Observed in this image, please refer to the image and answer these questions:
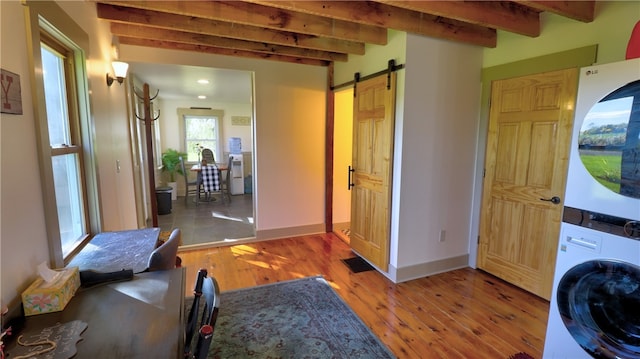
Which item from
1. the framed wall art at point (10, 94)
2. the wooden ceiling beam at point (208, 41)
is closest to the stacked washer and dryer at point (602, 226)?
the framed wall art at point (10, 94)

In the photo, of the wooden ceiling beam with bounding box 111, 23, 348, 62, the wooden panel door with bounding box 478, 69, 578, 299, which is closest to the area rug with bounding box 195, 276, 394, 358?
the wooden panel door with bounding box 478, 69, 578, 299

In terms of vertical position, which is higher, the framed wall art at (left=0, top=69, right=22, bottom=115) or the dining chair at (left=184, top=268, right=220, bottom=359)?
the framed wall art at (left=0, top=69, right=22, bottom=115)

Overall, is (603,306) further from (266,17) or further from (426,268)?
(266,17)

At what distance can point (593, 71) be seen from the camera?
1.48m

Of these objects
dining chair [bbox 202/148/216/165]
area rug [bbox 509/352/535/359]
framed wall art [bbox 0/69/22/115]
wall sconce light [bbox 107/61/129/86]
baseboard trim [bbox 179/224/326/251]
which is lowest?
area rug [bbox 509/352/535/359]

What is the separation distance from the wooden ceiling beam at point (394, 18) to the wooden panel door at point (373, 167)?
470mm

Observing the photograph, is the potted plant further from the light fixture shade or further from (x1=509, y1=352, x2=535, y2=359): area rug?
(x1=509, y1=352, x2=535, y2=359): area rug

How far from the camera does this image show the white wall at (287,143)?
3873 mm

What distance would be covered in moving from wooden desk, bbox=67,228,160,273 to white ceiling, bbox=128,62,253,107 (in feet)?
7.61

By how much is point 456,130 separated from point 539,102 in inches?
27.4

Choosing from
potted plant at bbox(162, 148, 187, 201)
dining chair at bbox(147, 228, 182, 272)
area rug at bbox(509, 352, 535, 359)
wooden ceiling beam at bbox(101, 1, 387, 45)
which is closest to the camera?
dining chair at bbox(147, 228, 182, 272)

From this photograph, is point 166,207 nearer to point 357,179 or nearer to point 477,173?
point 357,179

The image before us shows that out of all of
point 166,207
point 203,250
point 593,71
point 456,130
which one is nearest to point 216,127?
point 166,207

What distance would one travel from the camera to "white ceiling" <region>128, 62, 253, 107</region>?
12.7 ft
